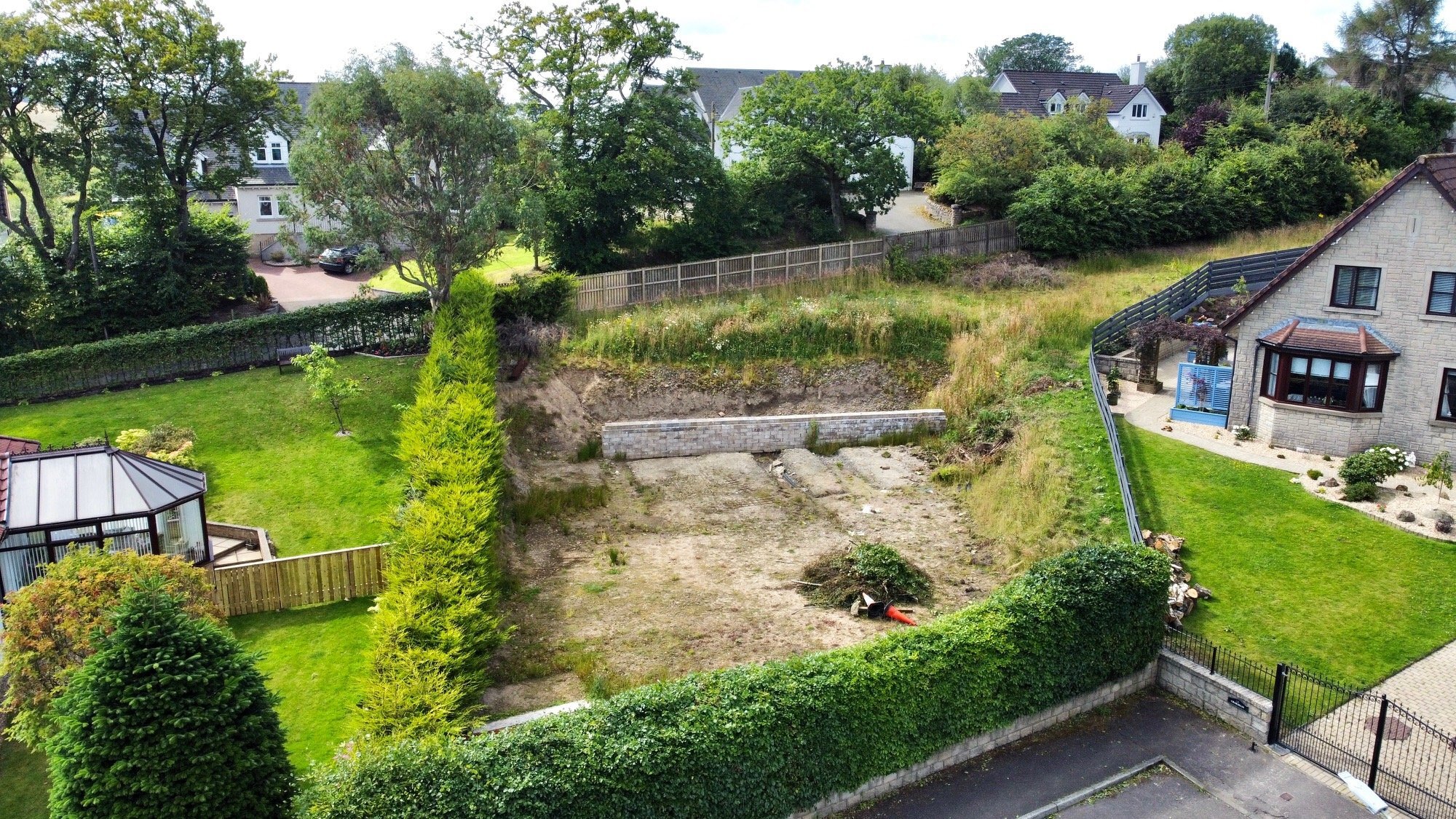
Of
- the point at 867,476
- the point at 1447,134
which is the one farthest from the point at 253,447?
the point at 1447,134

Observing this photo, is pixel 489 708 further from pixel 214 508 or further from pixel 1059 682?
pixel 214 508

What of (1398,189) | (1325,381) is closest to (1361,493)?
(1325,381)

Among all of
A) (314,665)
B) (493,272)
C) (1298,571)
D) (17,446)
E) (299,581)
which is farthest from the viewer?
(493,272)

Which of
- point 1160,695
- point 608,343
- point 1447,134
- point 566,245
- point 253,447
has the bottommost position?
point 1160,695

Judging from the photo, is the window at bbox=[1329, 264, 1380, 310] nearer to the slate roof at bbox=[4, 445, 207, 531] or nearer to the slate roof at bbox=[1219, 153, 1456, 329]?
the slate roof at bbox=[1219, 153, 1456, 329]

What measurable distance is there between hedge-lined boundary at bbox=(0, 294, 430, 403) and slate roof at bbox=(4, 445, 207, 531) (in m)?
14.1

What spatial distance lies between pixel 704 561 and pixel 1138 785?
10041 mm

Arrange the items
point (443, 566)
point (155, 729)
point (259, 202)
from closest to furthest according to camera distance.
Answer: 1. point (155, 729)
2. point (443, 566)
3. point (259, 202)

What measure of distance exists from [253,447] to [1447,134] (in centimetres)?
7780

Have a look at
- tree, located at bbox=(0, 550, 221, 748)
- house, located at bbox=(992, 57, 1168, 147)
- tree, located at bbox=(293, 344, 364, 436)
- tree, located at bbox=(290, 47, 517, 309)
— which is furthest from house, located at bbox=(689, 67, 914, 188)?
tree, located at bbox=(0, 550, 221, 748)

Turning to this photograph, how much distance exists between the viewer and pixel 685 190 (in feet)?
131

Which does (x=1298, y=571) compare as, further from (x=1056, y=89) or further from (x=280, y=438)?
(x=1056, y=89)

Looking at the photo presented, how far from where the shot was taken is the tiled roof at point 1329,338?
2477cm

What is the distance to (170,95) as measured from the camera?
3400 centimetres
